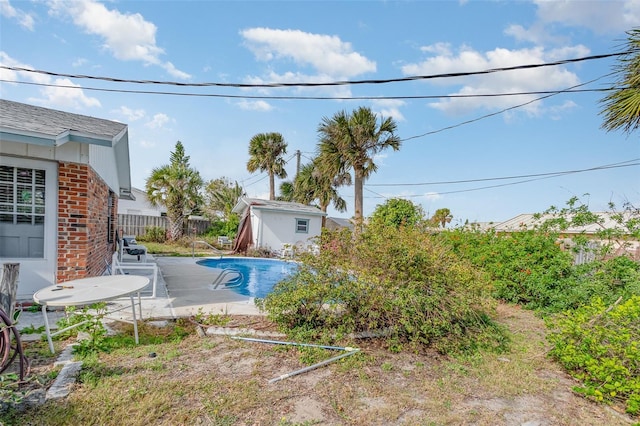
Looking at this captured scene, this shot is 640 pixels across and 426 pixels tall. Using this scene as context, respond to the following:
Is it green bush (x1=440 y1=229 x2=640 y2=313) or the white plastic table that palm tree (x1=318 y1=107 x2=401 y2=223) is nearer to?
green bush (x1=440 y1=229 x2=640 y2=313)

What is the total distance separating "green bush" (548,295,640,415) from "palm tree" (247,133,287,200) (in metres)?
21.3

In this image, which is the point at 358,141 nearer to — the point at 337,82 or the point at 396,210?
the point at 396,210

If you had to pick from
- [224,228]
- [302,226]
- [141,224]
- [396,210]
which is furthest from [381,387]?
[141,224]

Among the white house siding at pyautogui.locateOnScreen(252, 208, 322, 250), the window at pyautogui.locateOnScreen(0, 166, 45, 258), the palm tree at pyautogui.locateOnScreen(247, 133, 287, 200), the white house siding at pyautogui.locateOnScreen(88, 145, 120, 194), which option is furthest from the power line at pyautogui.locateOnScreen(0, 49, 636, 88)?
the palm tree at pyautogui.locateOnScreen(247, 133, 287, 200)

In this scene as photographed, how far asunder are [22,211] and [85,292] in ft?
8.80

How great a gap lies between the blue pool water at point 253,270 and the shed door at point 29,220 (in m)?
4.57

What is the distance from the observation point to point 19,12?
7.35 m

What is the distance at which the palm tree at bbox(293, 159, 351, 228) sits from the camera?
20862 millimetres

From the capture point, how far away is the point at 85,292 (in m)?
3.74

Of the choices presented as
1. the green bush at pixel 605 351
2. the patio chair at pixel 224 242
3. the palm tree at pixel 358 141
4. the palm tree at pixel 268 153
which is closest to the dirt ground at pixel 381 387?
the green bush at pixel 605 351

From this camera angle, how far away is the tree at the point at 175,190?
18062 millimetres

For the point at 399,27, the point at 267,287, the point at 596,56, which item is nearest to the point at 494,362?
→ the point at 596,56

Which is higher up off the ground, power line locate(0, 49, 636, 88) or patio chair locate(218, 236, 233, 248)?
power line locate(0, 49, 636, 88)

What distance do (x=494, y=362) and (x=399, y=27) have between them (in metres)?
8.23
